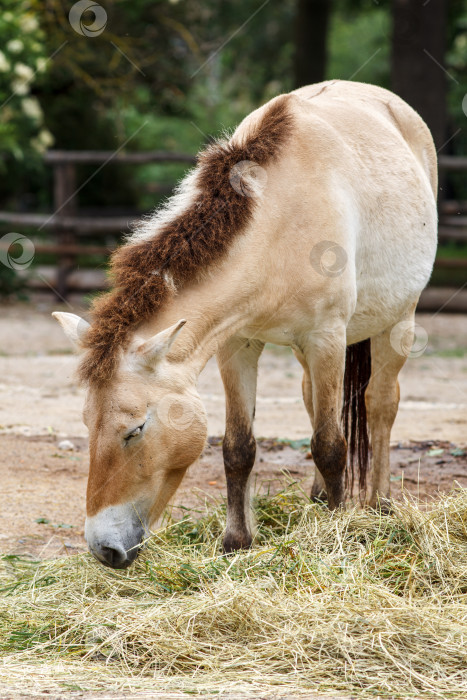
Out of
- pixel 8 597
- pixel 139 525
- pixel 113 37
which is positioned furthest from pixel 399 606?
pixel 113 37

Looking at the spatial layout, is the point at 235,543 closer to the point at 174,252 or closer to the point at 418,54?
the point at 174,252

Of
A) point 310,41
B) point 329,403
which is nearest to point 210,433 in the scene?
point 329,403

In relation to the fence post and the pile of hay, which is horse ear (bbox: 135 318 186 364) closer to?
the pile of hay

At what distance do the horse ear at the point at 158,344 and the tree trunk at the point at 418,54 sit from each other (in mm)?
9048

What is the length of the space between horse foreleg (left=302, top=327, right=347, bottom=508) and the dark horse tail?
60 cm

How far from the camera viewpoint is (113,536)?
9.56 ft

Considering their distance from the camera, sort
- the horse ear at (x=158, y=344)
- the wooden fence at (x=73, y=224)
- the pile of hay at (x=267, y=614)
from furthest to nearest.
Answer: the wooden fence at (x=73, y=224) → the horse ear at (x=158, y=344) → the pile of hay at (x=267, y=614)

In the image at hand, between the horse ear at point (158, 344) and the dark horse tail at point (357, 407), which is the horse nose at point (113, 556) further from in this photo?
the dark horse tail at point (357, 407)

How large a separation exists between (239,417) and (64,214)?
8724 millimetres

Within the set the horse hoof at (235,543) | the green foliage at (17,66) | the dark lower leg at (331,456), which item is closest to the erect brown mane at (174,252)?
the dark lower leg at (331,456)

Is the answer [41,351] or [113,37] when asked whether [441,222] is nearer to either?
[113,37]

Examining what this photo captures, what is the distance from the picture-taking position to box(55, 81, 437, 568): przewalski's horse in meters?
2.97

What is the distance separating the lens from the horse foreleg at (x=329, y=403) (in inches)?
143

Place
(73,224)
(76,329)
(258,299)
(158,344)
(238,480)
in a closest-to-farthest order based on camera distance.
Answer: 1. (158,344)
2. (76,329)
3. (258,299)
4. (238,480)
5. (73,224)
